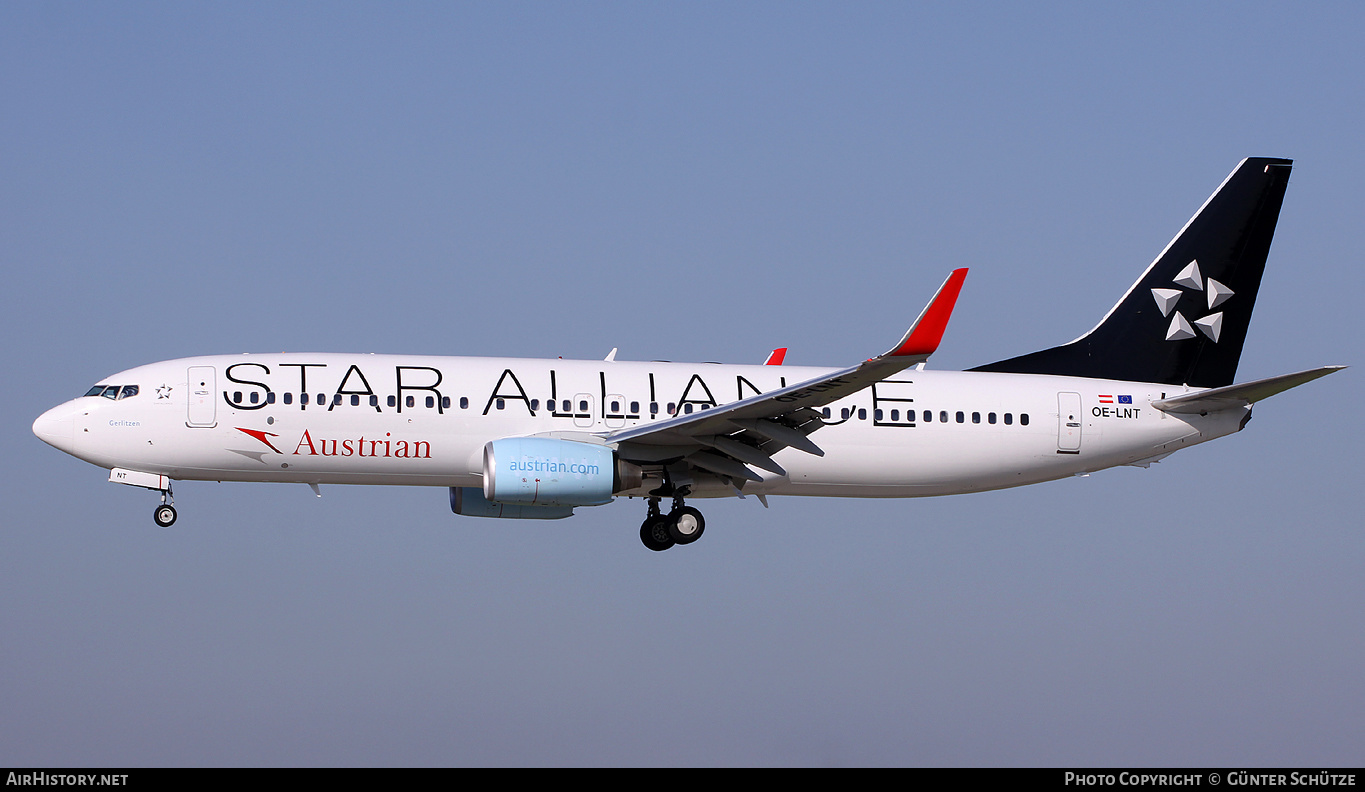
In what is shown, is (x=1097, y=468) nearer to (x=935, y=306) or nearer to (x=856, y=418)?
(x=856, y=418)

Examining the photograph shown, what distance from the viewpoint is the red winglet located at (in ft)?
94.2

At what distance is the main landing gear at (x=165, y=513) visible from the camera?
112 ft

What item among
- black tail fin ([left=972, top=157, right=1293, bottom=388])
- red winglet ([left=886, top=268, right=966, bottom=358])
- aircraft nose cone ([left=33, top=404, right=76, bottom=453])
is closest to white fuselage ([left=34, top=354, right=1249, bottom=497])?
aircraft nose cone ([left=33, top=404, right=76, bottom=453])

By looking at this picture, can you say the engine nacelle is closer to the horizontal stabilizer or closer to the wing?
the wing

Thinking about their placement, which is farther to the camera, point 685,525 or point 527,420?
point 685,525

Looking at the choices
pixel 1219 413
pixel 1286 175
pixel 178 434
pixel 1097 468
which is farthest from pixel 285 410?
pixel 1286 175

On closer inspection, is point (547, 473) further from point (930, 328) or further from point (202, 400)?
point (930, 328)

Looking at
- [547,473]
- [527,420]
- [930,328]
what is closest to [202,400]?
[527,420]

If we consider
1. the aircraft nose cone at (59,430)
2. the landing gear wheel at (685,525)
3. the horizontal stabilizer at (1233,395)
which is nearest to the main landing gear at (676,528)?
the landing gear wheel at (685,525)

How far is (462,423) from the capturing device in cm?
3409

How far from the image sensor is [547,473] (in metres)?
32.9

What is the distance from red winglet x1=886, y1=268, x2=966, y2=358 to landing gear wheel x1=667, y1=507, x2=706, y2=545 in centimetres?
835

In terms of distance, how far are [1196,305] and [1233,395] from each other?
4605 millimetres

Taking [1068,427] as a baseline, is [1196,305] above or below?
above
